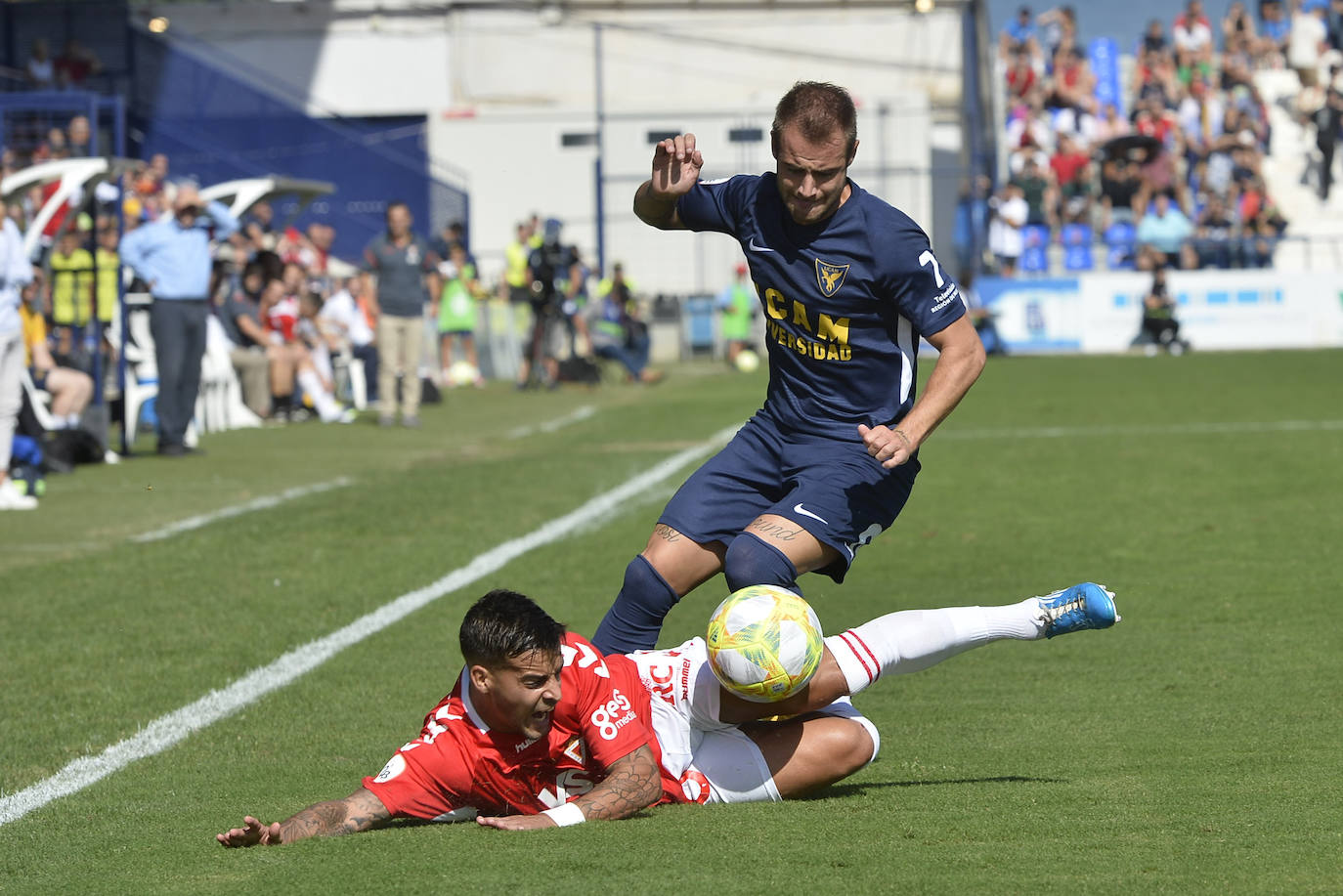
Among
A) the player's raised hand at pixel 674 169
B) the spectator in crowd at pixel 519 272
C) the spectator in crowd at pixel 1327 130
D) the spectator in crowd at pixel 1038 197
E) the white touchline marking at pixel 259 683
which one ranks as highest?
the spectator in crowd at pixel 1327 130

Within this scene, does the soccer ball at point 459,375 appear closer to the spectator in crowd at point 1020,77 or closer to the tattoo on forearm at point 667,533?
the spectator in crowd at point 1020,77

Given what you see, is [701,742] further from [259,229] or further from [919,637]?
[259,229]

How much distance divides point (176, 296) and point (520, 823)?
11902mm

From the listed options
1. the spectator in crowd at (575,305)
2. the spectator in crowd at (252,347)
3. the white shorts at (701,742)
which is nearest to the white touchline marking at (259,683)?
the white shorts at (701,742)

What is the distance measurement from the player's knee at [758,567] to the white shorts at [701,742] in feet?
0.91

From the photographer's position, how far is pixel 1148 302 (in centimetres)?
3059

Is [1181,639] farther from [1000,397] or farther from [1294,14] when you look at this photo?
[1294,14]

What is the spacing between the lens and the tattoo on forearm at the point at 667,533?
5.53 metres

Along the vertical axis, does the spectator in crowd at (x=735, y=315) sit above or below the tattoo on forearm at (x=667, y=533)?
above

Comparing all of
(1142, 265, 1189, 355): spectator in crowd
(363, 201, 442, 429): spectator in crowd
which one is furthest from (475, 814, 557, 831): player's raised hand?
(1142, 265, 1189, 355): spectator in crowd

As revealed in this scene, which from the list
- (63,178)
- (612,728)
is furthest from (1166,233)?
(612,728)

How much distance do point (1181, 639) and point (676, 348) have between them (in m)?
26.6

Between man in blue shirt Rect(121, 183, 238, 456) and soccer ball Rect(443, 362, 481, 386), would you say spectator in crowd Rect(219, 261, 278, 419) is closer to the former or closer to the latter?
man in blue shirt Rect(121, 183, 238, 456)

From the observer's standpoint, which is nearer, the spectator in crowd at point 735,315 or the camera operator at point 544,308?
the camera operator at point 544,308
